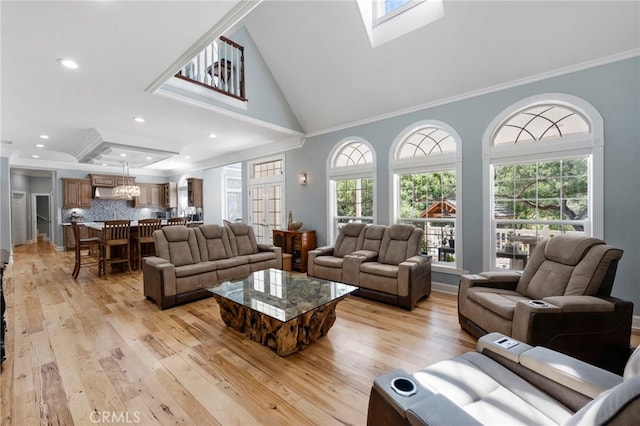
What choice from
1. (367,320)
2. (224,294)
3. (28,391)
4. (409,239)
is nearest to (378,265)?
(409,239)

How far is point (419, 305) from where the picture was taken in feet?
11.7

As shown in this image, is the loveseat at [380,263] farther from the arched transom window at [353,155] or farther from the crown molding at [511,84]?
the crown molding at [511,84]

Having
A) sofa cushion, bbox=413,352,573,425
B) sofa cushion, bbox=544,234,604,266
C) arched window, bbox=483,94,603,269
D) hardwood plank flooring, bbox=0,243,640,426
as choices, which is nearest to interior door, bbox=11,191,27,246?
hardwood plank flooring, bbox=0,243,640,426

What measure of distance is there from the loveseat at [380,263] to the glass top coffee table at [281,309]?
0.85 metres

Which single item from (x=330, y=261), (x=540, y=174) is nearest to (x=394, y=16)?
(x=540, y=174)

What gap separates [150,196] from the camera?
1008cm

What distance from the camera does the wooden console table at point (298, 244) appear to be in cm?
547

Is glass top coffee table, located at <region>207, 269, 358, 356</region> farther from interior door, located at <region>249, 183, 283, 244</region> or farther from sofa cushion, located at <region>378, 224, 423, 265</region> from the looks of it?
interior door, located at <region>249, 183, 283, 244</region>

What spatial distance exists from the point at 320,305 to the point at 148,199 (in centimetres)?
989

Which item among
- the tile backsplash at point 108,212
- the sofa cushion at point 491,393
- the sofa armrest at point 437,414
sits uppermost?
the tile backsplash at point 108,212

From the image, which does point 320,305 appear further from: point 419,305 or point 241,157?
point 241,157

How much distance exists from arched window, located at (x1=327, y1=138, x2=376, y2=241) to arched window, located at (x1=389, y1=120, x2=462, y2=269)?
1.62 feet

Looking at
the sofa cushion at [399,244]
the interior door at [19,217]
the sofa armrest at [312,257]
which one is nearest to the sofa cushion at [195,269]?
the sofa armrest at [312,257]

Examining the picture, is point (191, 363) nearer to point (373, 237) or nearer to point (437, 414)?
point (437, 414)
